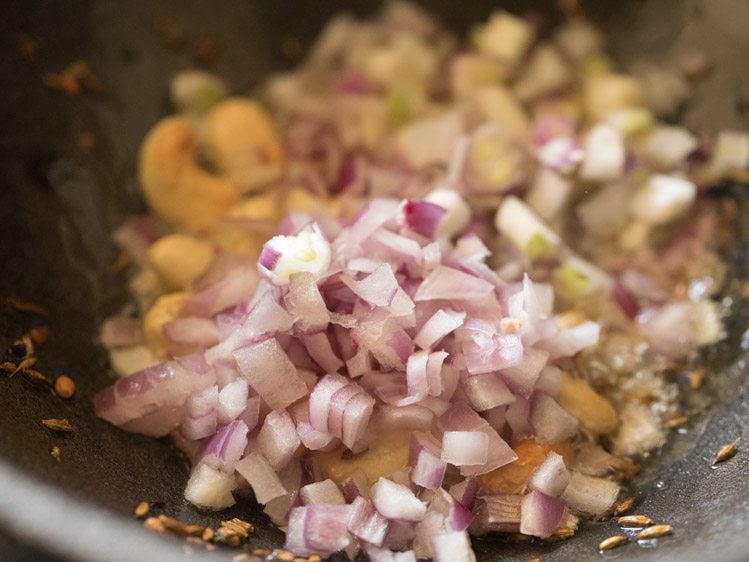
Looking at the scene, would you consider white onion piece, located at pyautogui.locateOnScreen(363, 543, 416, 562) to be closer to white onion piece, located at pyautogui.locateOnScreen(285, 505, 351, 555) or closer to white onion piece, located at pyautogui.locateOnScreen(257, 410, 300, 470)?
white onion piece, located at pyautogui.locateOnScreen(285, 505, 351, 555)

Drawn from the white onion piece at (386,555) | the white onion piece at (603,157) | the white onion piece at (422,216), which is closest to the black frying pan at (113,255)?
the white onion piece at (386,555)

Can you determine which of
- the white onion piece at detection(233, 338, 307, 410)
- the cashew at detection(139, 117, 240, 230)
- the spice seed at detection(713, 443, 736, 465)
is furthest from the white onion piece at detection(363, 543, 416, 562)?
the cashew at detection(139, 117, 240, 230)

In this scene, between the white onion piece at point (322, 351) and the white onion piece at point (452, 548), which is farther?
the white onion piece at point (322, 351)

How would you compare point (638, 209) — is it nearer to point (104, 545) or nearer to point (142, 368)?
point (142, 368)

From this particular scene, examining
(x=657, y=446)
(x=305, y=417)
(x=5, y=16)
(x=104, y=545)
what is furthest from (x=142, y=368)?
(x=657, y=446)

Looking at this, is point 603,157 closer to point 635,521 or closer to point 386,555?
point 635,521

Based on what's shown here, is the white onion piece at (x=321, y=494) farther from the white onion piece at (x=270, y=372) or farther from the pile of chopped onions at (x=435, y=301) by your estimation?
the white onion piece at (x=270, y=372)
